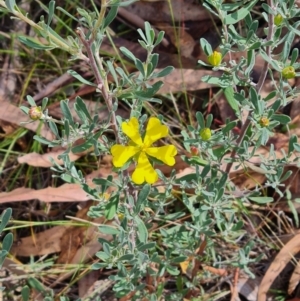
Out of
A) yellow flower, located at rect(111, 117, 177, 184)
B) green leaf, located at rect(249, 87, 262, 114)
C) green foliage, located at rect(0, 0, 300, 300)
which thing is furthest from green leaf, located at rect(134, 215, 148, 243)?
green leaf, located at rect(249, 87, 262, 114)

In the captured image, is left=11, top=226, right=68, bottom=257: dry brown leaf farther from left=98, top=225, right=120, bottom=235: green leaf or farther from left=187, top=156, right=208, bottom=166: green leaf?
left=187, top=156, right=208, bottom=166: green leaf

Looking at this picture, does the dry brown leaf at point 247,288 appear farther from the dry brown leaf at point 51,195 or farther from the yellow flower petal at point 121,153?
the yellow flower petal at point 121,153

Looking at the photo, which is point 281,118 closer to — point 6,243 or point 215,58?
point 215,58

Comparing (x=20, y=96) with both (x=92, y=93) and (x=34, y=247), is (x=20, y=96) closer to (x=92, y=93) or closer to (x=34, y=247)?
(x=92, y=93)

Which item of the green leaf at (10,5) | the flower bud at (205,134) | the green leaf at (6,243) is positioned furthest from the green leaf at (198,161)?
the green leaf at (10,5)

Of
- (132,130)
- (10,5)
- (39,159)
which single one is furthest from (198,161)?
(39,159)

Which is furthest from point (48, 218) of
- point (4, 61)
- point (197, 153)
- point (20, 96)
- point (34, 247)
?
point (197, 153)
